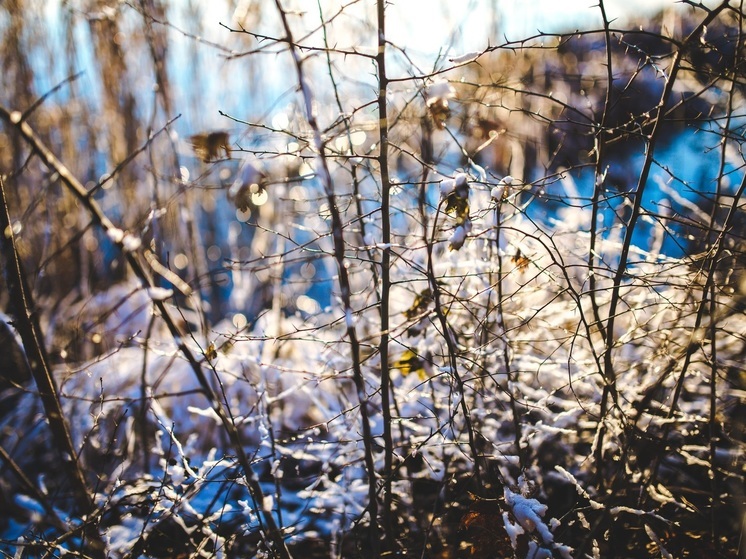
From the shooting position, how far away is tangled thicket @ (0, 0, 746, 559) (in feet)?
5.54

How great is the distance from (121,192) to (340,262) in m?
4.53

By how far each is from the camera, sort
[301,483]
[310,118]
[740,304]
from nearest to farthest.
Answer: [310,118] < [740,304] < [301,483]

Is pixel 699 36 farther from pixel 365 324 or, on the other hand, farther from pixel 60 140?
pixel 60 140

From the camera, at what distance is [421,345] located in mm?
2402

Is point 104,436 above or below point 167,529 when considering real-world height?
above

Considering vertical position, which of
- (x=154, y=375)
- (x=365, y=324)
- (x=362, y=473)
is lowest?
(x=362, y=473)

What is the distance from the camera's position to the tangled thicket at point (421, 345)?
1.69m

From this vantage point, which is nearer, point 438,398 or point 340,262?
point 340,262

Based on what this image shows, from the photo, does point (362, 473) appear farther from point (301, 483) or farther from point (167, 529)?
point (167, 529)

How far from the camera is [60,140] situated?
18.9 feet

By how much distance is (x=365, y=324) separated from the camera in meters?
3.20

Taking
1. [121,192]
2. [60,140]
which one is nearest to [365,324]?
[121,192]

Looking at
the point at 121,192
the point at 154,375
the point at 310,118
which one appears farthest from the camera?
the point at 121,192

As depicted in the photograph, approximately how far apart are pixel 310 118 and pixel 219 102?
6188mm
